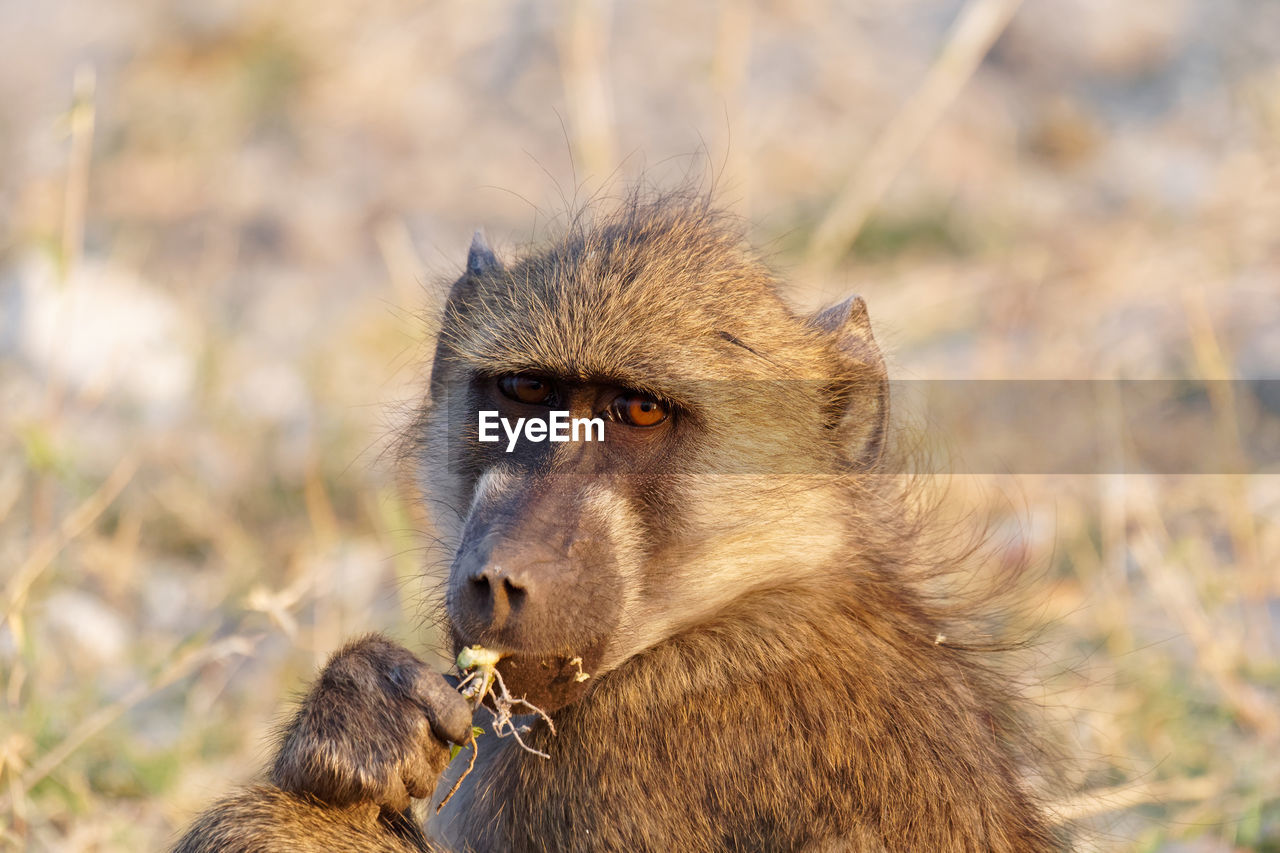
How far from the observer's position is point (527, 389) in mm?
2365

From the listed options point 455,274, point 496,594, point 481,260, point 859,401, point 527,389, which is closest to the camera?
point 496,594

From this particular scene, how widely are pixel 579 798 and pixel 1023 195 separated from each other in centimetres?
629

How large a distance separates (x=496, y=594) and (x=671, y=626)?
0.38 m

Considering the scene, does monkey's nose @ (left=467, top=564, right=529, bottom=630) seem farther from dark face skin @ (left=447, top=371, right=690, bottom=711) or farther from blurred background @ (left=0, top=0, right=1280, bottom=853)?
blurred background @ (left=0, top=0, right=1280, bottom=853)

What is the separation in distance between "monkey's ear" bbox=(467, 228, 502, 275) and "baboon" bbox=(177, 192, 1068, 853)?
Answer: 5.2 inches

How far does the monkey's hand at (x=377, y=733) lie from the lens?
2.03m

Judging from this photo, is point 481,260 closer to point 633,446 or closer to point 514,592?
point 633,446

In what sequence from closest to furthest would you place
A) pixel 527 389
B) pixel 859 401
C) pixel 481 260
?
pixel 527 389 < pixel 859 401 < pixel 481 260

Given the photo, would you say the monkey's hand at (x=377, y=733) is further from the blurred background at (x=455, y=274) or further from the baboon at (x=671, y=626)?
the blurred background at (x=455, y=274)

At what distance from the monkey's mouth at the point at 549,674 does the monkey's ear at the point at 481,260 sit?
2.74 ft

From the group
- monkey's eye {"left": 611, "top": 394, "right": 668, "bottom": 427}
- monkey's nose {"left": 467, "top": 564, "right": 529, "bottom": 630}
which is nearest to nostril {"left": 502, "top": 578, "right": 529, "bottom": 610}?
monkey's nose {"left": 467, "top": 564, "right": 529, "bottom": 630}

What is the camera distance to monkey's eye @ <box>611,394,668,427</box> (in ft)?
7.41

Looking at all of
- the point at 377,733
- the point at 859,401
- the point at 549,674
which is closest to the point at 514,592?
the point at 549,674

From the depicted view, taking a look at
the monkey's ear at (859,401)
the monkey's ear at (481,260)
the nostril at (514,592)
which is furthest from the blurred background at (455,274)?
the nostril at (514,592)
